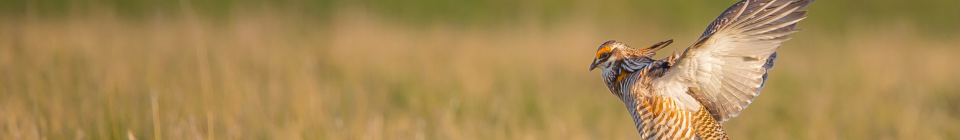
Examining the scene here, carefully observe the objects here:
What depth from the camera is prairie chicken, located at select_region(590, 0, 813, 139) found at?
1312mm

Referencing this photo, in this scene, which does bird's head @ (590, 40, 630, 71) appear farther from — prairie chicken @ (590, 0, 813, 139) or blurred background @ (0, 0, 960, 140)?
blurred background @ (0, 0, 960, 140)

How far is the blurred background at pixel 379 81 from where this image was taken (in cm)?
353

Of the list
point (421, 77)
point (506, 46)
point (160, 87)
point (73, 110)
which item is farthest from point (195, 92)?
point (506, 46)

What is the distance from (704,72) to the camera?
4.73 ft

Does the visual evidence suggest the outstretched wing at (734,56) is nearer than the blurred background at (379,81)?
Yes

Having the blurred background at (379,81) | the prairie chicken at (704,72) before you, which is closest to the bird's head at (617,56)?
the prairie chicken at (704,72)

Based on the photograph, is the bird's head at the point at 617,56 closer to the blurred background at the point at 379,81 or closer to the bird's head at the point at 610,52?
the bird's head at the point at 610,52

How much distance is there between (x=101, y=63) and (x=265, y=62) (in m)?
1.69

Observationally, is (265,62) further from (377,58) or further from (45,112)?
(45,112)

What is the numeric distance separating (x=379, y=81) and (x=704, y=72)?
14.9ft

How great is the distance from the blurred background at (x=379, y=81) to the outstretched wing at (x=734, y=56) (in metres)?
1.49

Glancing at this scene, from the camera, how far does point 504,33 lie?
33.0ft

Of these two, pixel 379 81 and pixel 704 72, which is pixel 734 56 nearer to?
pixel 704 72

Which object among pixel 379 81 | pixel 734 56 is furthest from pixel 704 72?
pixel 379 81
